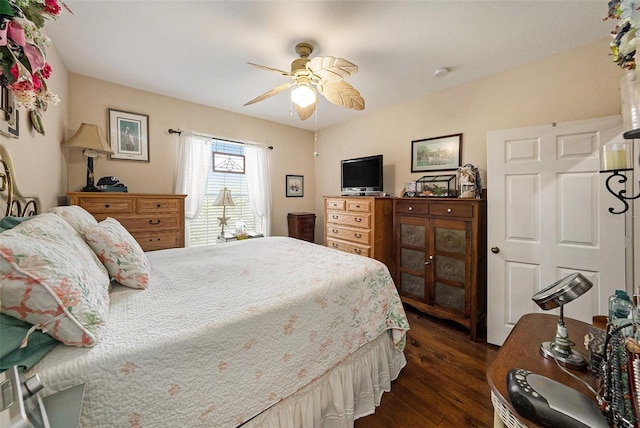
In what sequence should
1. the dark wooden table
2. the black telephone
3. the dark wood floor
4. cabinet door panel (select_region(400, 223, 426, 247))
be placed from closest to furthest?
the black telephone < the dark wooden table < the dark wood floor < cabinet door panel (select_region(400, 223, 426, 247))

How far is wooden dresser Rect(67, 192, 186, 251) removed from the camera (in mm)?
2316

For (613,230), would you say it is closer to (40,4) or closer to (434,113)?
(434,113)

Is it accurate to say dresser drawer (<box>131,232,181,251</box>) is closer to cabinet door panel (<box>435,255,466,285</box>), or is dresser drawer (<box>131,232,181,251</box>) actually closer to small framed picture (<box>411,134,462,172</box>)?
cabinet door panel (<box>435,255,466,285</box>)

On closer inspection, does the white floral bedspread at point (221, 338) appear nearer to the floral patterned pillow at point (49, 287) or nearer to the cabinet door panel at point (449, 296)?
the floral patterned pillow at point (49, 287)

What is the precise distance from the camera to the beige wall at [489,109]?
6.57 feet

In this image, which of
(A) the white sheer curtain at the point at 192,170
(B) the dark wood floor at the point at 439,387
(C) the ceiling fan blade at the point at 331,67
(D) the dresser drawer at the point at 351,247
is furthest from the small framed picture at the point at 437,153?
(A) the white sheer curtain at the point at 192,170

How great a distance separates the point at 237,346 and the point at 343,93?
1.98 m

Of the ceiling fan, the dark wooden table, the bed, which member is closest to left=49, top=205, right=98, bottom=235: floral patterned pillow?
the bed

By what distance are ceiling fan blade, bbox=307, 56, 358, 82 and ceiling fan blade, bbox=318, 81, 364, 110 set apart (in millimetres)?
116

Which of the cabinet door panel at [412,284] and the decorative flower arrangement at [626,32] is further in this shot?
the cabinet door panel at [412,284]

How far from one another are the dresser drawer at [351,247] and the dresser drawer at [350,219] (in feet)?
0.88

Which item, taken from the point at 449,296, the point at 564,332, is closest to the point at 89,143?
the point at 564,332

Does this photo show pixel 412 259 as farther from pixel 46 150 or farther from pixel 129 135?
pixel 129 135

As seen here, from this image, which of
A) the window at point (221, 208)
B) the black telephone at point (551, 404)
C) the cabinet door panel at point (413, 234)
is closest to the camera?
the black telephone at point (551, 404)
